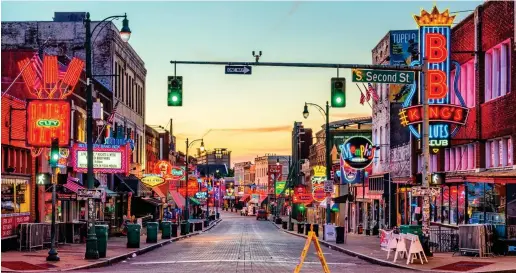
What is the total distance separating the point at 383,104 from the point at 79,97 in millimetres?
23383

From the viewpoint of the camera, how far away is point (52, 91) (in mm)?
34562

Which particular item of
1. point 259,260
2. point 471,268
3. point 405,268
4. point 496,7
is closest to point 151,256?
point 259,260

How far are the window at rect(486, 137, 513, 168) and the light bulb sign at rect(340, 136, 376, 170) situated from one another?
645 inches

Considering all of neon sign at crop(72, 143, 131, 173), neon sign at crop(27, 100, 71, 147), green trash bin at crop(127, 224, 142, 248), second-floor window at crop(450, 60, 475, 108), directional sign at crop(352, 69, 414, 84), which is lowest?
green trash bin at crop(127, 224, 142, 248)

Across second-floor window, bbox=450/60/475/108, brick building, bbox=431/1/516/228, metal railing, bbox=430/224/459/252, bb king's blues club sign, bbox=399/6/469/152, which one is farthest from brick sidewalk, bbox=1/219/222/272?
second-floor window, bbox=450/60/475/108

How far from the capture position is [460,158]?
1517 inches

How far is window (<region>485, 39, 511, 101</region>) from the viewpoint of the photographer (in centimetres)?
3181

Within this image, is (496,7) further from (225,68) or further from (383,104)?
(383,104)

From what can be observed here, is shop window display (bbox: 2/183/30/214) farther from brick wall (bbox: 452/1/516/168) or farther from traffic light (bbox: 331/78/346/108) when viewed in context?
brick wall (bbox: 452/1/516/168)

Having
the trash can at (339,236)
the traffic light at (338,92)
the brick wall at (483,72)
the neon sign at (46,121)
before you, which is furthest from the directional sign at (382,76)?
the trash can at (339,236)

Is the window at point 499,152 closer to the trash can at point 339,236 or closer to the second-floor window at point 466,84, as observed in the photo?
the second-floor window at point 466,84

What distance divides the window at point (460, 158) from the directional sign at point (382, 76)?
446 inches

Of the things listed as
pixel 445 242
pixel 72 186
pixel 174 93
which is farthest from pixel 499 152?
pixel 72 186

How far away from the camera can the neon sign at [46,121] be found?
32344 millimetres
